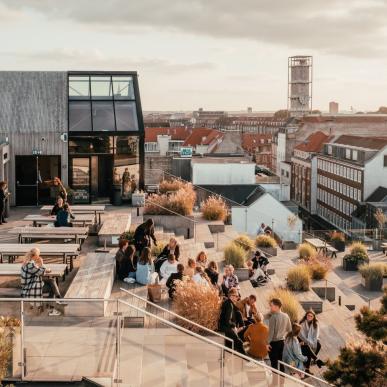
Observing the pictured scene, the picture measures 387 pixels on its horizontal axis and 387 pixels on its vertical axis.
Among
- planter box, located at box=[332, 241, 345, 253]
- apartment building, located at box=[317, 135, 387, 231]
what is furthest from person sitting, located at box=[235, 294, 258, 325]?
apartment building, located at box=[317, 135, 387, 231]

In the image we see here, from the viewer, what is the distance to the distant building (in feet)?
461

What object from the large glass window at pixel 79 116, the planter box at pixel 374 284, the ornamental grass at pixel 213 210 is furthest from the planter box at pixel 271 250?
the large glass window at pixel 79 116

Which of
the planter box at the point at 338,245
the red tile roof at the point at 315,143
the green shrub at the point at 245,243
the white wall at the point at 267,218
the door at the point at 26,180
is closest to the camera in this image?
the green shrub at the point at 245,243

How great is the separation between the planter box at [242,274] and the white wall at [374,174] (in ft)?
195

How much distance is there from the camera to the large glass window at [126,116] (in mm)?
24172

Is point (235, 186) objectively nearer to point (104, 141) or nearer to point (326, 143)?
point (104, 141)

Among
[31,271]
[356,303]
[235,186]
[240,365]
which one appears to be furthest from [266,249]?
[235,186]

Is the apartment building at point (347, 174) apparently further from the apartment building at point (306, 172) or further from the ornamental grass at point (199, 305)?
the ornamental grass at point (199, 305)

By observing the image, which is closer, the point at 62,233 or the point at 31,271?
the point at 31,271

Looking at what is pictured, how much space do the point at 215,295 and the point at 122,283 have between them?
261 centimetres

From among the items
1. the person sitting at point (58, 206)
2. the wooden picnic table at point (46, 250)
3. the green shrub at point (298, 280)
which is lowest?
the green shrub at point (298, 280)

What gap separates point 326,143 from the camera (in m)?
88.9

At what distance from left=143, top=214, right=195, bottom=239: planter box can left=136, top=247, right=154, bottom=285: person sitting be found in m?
7.18

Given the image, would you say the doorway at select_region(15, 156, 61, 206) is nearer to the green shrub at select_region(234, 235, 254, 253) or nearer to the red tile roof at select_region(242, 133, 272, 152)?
the green shrub at select_region(234, 235, 254, 253)
